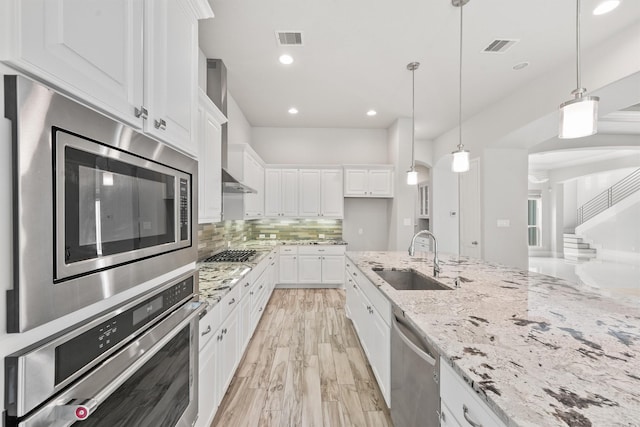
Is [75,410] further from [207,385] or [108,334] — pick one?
[207,385]

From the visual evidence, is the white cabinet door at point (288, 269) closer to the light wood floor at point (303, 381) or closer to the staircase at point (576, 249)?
the light wood floor at point (303, 381)

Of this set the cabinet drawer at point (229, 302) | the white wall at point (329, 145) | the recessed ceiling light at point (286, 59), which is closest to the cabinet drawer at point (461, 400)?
the cabinet drawer at point (229, 302)

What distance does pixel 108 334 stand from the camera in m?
0.77

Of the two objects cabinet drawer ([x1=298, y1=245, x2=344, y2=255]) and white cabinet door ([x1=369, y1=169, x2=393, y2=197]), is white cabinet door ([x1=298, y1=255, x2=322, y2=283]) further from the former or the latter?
white cabinet door ([x1=369, y1=169, x2=393, y2=197])

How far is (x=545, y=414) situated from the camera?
0.68 meters

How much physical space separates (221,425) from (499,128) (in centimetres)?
484

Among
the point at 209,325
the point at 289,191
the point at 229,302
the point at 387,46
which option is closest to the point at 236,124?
the point at 289,191

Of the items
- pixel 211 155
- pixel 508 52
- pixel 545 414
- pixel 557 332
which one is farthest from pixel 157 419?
pixel 508 52

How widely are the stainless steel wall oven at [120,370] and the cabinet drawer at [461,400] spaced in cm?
105

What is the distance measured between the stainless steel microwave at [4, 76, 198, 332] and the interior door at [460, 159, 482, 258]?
188 inches

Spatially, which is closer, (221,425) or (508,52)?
(221,425)

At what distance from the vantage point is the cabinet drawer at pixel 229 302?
1836 millimetres

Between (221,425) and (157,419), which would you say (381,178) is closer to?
(221,425)

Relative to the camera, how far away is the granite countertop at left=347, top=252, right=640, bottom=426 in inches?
28.0
